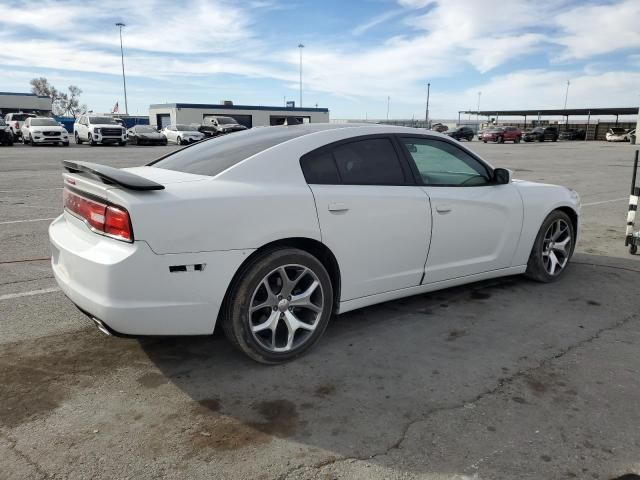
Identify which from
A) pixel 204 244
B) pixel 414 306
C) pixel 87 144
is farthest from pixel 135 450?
pixel 87 144

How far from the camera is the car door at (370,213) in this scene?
3490 mm

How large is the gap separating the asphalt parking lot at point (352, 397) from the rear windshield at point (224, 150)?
4.06 feet

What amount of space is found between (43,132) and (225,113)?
36807mm

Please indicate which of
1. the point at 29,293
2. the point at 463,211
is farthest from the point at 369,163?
the point at 29,293

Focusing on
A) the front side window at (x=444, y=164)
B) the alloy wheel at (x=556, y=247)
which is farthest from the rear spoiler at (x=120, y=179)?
the alloy wheel at (x=556, y=247)

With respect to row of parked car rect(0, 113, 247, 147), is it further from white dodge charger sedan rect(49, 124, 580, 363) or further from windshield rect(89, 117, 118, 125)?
white dodge charger sedan rect(49, 124, 580, 363)

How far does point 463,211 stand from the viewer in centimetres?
421

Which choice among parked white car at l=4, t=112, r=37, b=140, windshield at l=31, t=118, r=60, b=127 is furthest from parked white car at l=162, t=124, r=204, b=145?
parked white car at l=4, t=112, r=37, b=140

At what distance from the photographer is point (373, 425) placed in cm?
274

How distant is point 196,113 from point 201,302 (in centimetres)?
6245

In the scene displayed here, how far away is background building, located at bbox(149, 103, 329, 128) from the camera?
60969 millimetres

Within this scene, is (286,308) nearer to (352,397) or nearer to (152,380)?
→ (352,397)

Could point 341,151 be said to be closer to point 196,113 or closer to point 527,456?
point 527,456

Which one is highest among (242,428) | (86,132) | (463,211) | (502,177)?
(502,177)
